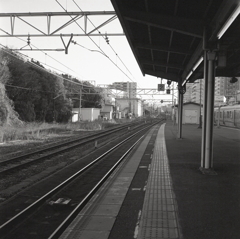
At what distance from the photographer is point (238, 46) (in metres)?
9.57

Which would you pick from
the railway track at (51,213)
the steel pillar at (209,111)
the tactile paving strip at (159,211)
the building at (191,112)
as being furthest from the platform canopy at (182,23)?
the building at (191,112)

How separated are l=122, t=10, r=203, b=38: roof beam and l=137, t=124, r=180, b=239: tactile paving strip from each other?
4.35m

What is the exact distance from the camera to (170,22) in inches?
327

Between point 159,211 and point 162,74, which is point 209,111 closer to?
point 159,211

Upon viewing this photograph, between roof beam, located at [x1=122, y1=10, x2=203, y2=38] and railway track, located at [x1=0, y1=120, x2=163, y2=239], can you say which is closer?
railway track, located at [x1=0, y1=120, x2=163, y2=239]

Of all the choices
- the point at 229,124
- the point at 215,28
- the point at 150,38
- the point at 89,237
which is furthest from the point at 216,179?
the point at 229,124

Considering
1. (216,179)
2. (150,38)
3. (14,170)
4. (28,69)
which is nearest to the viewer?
(216,179)

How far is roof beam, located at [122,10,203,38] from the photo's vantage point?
321 inches

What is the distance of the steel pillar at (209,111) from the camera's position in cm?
800

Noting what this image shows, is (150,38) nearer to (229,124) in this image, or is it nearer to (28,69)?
(229,124)

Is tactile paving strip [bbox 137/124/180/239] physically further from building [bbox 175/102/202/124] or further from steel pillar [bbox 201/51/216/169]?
building [bbox 175/102/202/124]

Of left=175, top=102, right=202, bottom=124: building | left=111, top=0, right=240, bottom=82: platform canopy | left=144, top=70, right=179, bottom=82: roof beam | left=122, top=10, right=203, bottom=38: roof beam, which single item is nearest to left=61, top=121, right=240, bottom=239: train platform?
left=111, top=0, right=240, bottom=82: platform canopy

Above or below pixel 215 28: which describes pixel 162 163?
below

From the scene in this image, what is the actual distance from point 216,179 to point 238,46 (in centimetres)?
496
